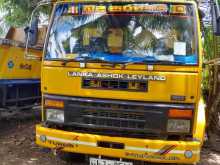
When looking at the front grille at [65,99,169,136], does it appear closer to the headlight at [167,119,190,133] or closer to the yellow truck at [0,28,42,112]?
the headlight at [167,119,190,133]

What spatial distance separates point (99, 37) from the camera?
5977 millimetres

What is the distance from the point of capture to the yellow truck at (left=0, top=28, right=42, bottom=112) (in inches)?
326

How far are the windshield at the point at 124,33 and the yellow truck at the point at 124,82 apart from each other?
1cm

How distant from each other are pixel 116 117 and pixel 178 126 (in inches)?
31.2

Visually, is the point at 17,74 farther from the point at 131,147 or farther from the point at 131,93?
the point at 131,147

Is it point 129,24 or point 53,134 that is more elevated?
point 129,24

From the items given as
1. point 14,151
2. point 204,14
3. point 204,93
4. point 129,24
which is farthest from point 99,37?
point 204,93

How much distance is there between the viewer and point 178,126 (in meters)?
5.52

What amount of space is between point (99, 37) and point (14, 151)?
106 inches

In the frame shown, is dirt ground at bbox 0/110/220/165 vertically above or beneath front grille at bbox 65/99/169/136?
beneath

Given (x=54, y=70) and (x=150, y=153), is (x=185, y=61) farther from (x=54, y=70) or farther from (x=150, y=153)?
(x=54, y=70)

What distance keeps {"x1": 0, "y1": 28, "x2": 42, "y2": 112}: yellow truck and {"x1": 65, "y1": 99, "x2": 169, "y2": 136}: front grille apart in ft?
8.30

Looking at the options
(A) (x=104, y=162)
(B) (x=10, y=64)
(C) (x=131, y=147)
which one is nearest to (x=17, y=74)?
(B) (x=10, y=64)

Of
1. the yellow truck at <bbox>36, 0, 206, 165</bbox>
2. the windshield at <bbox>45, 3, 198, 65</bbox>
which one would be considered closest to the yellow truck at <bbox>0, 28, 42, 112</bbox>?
the windshield at <bbox>45, 3, 198, 65</bbox>
